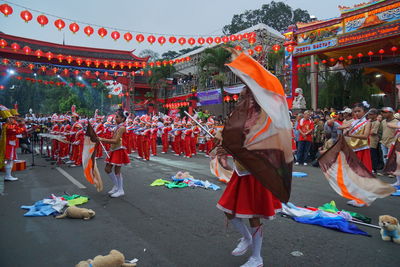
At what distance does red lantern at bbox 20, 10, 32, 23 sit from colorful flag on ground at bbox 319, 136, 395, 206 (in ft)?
45.0

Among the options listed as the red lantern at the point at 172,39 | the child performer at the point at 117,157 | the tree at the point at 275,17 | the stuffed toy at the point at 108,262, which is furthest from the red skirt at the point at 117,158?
the tree at the point at 275,17

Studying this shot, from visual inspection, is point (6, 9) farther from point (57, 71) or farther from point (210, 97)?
point (210, 97)

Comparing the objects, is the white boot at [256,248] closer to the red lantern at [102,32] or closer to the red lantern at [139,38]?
the red lantern at [102,32]

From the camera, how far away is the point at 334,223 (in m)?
4.24

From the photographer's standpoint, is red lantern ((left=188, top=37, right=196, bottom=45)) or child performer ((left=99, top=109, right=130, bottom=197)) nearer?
child performer ((left=99, top=109, right=130, bottom=197))

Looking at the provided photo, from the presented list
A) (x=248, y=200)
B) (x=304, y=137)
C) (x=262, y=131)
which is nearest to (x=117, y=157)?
(x=248, y=200)

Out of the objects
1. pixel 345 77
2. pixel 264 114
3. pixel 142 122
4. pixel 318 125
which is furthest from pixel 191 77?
pixel 264 114

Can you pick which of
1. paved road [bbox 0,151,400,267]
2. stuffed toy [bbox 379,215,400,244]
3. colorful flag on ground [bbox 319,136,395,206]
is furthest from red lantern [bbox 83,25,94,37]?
stuffed toy [bbox 379,215,400,244]

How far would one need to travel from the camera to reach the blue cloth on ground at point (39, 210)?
16.3ft

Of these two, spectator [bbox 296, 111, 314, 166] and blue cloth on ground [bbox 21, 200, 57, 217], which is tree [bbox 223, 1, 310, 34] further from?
blue cloth on ground [bbox 21, 200, 57, 217]

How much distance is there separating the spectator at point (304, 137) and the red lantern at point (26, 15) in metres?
12.9

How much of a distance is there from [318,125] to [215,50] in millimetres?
13179

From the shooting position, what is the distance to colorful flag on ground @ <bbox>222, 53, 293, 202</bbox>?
2.66 m

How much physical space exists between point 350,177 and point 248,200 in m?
3.30
